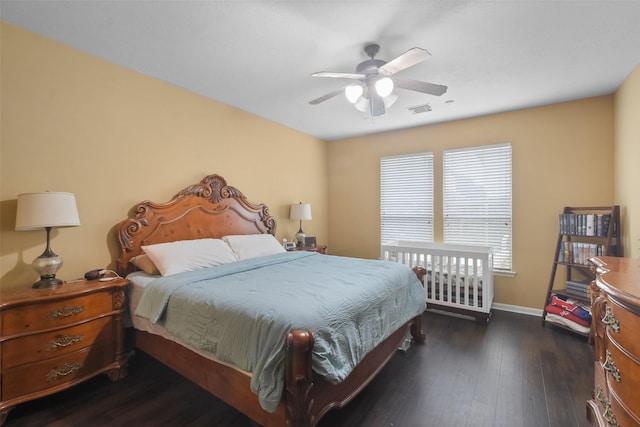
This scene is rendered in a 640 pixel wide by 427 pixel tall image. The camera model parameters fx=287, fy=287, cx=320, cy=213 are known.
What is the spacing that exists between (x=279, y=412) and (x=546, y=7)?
280 centimetres

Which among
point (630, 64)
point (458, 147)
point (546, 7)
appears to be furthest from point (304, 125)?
point (630, 64)

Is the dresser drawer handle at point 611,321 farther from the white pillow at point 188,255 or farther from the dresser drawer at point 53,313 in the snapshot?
the dresser drawer at point 53,313

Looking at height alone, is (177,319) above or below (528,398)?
above

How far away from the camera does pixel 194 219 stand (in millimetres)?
3105

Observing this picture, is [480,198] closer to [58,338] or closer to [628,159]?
[628,159]

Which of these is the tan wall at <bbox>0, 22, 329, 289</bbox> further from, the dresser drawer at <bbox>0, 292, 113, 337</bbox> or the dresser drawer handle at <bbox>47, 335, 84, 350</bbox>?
the dresser drawer handle at <bbox>47, 335, 84, 350</bbox>

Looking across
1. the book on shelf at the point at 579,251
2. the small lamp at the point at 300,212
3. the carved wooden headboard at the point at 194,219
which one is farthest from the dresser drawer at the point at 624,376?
the small lamp at the point at 300,212

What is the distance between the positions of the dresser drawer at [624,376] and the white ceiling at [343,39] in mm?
1960

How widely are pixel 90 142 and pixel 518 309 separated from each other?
492 centimetres

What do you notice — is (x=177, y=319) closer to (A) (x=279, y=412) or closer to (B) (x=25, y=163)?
(A) (x=279, y=412)

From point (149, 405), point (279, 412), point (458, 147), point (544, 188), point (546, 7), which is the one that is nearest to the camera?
point (279, 412)

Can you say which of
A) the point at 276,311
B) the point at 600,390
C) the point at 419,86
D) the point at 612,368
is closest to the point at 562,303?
the point at 600,390

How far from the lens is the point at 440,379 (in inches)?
Result: 86.3

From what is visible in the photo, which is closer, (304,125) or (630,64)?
(630,64)
